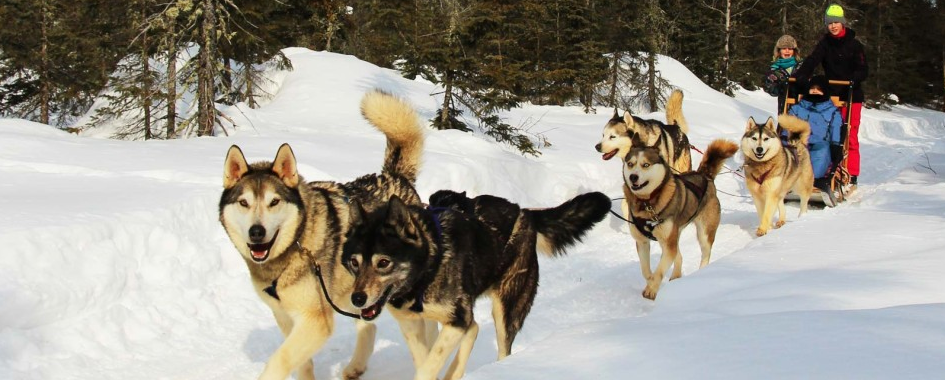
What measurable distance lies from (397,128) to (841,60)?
6.71 metres

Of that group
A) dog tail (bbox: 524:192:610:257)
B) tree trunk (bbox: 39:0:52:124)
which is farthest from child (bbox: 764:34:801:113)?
tree trunk (bbox: 39:0:52:124)

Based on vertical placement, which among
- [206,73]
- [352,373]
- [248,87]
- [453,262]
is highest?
[206,73]

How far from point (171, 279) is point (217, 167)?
2.41 m

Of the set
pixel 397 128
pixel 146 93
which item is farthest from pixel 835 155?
pixel 146 93

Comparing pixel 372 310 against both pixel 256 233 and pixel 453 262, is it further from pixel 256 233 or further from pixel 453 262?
pixel 256 233

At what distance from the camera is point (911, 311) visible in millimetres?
2475

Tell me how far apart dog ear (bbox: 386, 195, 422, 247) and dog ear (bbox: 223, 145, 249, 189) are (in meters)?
0.90

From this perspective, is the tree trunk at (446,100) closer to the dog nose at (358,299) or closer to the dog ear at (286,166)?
the dog ear at (286,166)

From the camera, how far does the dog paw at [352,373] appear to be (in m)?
4.09

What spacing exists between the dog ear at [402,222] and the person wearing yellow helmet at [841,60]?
23.6 feet

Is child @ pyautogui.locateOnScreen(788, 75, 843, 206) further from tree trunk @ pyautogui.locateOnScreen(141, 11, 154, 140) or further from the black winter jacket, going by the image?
tree trunk @ pyautogui.locateOnScreen(141, 11, 154, 140)

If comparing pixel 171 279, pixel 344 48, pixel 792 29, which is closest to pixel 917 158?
pixel 171 279

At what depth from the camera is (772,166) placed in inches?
297

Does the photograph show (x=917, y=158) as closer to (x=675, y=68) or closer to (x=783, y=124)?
(x=783, y=124)
